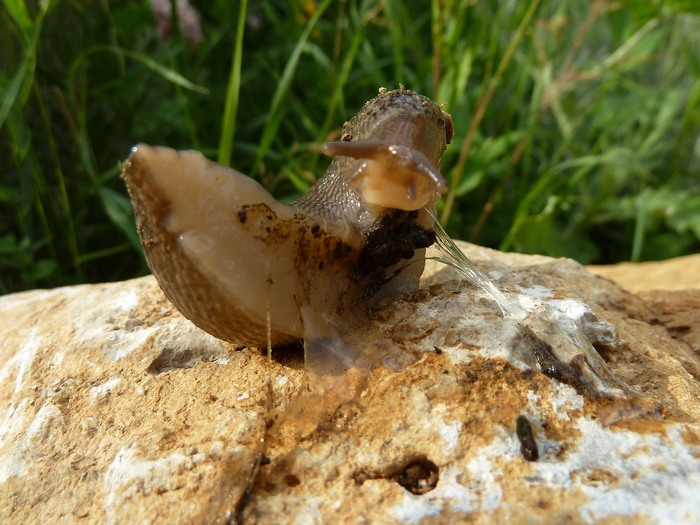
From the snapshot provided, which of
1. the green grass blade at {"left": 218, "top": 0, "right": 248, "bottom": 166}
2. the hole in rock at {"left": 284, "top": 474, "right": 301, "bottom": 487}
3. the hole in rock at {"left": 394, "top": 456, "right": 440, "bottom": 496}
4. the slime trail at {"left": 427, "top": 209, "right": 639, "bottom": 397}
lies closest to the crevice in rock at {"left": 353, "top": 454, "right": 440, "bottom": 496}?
A: the hole in rock at {"left": 394, "top": 456, "right": 440, "bottom": 496}

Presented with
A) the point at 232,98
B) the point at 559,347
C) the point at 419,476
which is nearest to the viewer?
the point at 419,476

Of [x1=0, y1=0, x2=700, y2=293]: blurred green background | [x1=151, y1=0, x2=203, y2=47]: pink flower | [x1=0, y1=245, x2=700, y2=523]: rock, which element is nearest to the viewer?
[x1=0, y1=245, x2=700, y2=523]: rock

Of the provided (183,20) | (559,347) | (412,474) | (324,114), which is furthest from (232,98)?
(412,474)

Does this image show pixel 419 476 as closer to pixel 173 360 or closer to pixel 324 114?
pixel 173 360

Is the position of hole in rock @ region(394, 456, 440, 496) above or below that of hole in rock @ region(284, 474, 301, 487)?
above

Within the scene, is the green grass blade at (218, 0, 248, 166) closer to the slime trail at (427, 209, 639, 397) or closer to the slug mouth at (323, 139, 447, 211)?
the slug mouth at (323, 139, 447, 211)

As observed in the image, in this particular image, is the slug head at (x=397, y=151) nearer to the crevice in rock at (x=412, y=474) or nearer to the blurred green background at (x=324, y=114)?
the crevice in rock at (x=412, y=474)
